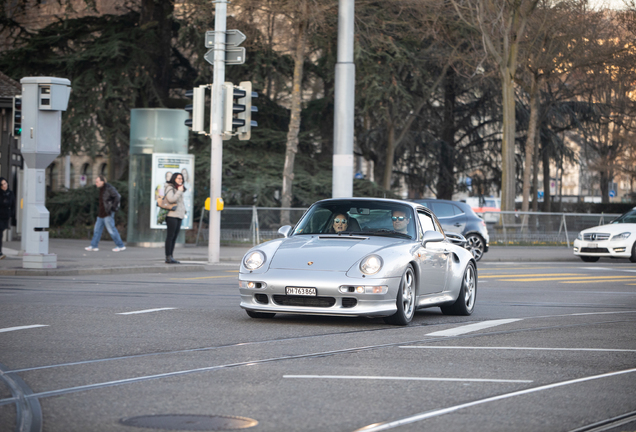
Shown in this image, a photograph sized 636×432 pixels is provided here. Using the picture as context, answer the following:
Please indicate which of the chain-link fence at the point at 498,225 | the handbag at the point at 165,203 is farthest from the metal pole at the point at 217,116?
the chain-link fence at the point at 498,225

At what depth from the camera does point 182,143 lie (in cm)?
2639

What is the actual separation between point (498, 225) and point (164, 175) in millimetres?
12730

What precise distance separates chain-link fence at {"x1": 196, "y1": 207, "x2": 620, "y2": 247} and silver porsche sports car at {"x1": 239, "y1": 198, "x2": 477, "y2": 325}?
16436 millimetres

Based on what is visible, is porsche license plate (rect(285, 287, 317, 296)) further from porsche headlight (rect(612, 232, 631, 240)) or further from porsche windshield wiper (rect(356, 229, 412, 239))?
porsche headlight (rect(612, 232, 631, 240))

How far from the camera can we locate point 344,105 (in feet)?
76.7

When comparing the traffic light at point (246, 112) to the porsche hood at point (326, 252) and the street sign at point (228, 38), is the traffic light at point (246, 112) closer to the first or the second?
the street sign at point (228, 38)

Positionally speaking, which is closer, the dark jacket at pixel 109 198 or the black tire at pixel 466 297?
the black tire at pixel 466 297

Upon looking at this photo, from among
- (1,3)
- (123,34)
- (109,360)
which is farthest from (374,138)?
(109,360)

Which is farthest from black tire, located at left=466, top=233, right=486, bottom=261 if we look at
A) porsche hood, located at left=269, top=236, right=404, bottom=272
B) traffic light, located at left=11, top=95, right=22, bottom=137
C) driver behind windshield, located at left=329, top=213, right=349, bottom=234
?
porsche hood, located at left=269, top=236, right=404, bottom=272

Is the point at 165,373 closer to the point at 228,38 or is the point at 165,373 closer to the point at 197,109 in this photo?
the point at 197,109

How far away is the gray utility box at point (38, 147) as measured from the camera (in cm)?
1703

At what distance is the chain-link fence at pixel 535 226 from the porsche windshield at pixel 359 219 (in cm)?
2160

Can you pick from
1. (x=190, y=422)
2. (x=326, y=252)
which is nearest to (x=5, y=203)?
(x=326, y=252)

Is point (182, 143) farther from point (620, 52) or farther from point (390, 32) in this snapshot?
point (620, 52)
